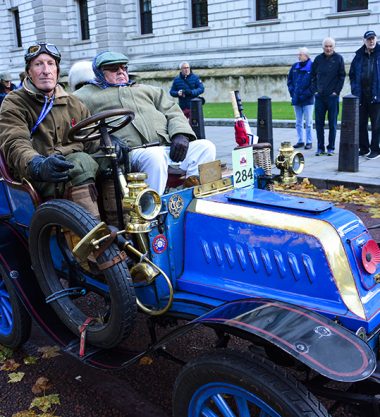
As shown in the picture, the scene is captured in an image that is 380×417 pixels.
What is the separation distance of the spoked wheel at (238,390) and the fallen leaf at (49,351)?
161 cm

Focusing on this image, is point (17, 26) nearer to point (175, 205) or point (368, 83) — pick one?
point (368, 83)

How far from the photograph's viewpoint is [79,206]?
2859mm

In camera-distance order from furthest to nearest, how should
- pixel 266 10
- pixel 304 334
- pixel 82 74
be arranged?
pixel 266 10 < pixel 82 74 < pixel 304 334

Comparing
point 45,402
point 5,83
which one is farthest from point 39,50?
point 5,83

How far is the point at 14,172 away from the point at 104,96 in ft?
2.72

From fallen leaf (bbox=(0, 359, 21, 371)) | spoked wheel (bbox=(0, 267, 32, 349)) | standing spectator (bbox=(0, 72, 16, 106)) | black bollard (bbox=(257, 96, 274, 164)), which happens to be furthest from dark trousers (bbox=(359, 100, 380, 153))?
fallen leaf (bbox=(0, 359, 21, 371))

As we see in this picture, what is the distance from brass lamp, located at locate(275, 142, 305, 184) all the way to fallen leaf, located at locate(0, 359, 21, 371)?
2.23 meters

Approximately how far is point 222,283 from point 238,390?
2.48ft

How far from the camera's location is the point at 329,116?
9.45 metres

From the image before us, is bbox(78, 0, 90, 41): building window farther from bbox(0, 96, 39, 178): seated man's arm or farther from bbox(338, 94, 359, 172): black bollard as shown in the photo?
bbox(0, 96, 39, 178): seated man's arm

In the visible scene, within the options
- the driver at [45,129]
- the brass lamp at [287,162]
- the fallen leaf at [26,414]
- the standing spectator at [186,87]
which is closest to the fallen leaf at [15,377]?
the fallen leaf at [26,414]

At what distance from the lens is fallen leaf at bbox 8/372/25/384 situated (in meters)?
3.36

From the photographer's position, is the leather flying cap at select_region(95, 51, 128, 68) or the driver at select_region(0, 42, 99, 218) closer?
the driver at select_region(0, 42, 99, 218)

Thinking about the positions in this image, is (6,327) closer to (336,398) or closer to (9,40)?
(336,398)
